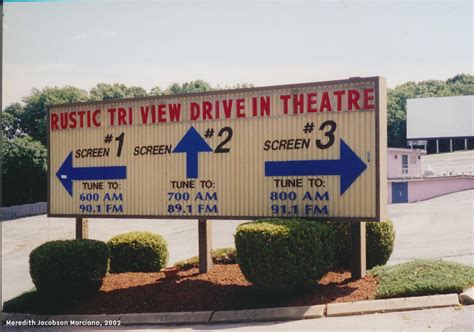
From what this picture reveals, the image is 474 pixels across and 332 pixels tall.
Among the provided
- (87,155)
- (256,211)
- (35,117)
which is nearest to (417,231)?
(256,211)

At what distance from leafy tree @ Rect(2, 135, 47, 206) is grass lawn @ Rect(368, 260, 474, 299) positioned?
41115mm

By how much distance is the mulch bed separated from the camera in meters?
10.5

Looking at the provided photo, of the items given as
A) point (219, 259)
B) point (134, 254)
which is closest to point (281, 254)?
point (219, 259)

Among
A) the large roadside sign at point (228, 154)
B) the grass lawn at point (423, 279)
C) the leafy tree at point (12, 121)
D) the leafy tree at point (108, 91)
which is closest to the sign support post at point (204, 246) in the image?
the large roadside sign at point (228, 154)

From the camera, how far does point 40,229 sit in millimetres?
35750

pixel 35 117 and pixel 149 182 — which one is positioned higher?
pixel 35 117

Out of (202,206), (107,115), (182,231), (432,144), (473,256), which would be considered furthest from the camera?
(432,144)

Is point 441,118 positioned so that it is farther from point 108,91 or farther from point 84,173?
point 84,173

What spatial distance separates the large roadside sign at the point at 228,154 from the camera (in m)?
11.0

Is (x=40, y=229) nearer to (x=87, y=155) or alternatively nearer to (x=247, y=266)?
(x=87, y=155)

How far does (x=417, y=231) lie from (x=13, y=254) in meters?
20.7

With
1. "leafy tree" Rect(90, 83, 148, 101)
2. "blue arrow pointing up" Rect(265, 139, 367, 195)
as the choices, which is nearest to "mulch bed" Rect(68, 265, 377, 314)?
"blue arrow pointing up" Rect(265, 139, 367, 195)

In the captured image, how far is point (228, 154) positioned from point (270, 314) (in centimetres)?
411

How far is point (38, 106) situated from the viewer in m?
66.8
